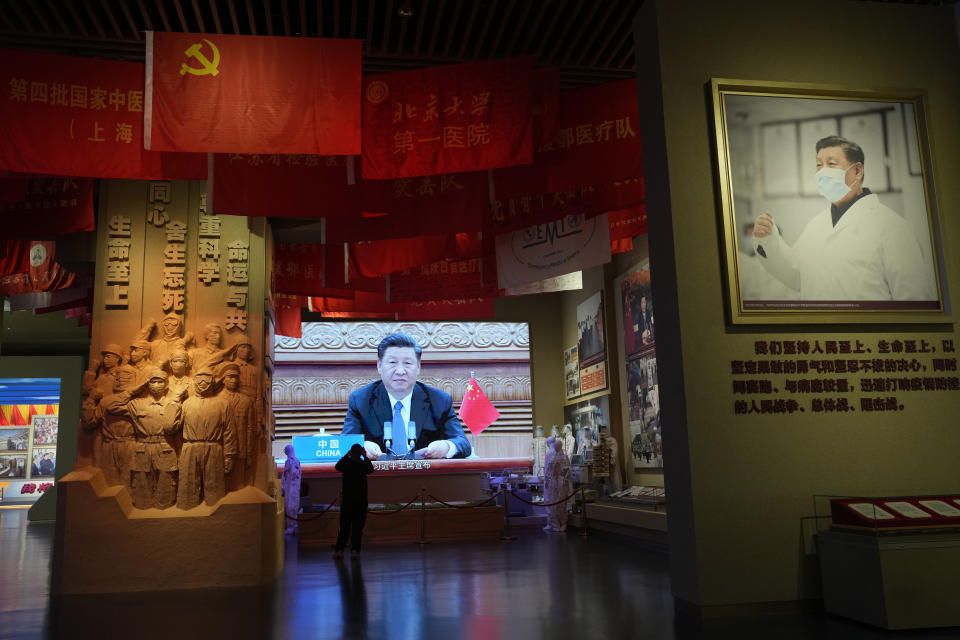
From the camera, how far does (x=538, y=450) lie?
15.0 meters

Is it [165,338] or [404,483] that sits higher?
[165,338]

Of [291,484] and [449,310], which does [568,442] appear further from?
[291,484]

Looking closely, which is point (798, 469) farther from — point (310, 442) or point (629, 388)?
point (310, 442)

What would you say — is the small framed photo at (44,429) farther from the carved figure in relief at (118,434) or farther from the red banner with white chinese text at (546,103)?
the red banner with white chinese text at (546,103)

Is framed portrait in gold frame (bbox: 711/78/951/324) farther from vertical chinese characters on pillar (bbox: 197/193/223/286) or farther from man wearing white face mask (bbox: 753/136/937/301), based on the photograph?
vertical chinese characters on pillar (bbox: 197/193/223/286)

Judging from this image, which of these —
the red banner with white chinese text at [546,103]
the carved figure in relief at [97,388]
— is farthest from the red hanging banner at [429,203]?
the carved figure in relief at [97,388]

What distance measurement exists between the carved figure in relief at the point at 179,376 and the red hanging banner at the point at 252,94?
2805 millimetres

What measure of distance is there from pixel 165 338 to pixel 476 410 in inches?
377

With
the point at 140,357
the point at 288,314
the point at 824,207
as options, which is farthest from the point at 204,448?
the point at 824,207

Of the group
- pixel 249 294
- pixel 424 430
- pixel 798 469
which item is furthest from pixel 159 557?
pixel 424 430

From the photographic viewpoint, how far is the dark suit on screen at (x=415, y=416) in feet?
52.6

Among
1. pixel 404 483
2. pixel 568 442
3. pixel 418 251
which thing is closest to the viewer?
pixel 418 251

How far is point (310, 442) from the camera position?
48.9ft

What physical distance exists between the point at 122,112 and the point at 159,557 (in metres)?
4.16
